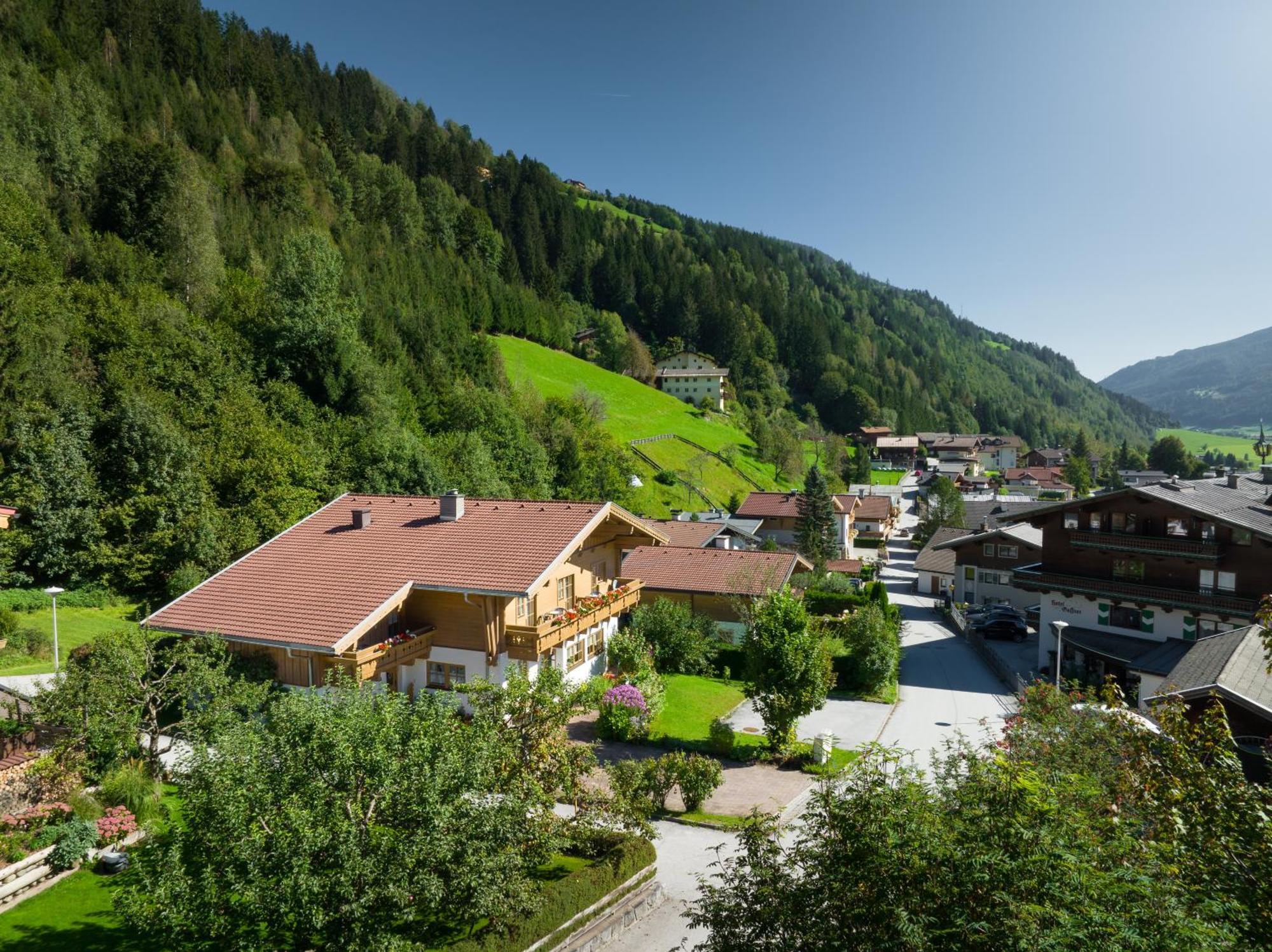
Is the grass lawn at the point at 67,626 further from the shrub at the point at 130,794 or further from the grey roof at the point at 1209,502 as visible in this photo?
the grey roof at the point at 1209,502

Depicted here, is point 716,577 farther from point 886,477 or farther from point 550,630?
point 886,477

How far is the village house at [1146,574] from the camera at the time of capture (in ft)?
112

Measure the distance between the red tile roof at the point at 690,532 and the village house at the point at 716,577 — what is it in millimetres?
7116

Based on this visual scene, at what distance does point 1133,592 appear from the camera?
36844 mm

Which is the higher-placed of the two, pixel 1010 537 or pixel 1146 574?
pixel 1010 537

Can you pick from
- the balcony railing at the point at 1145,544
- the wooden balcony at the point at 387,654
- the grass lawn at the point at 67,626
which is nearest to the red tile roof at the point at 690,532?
the balcony railing at the point at 1145,544

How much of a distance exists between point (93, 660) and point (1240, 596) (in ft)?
146

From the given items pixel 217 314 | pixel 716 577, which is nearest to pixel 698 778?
pixel 716 577

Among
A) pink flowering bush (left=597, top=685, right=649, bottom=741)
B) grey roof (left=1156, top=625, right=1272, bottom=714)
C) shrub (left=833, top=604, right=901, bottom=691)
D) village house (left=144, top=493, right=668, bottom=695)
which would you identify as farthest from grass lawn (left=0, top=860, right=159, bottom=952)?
shrub (left=833, top=604, right=901, bottom=691)

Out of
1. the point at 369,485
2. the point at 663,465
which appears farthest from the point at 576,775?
the point at 663,465

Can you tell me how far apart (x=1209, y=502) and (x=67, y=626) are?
51131mm

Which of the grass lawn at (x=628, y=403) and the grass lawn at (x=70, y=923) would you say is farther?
the grass lawn at (x=628, y=403)

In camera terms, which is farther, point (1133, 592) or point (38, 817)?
point (1133, 592)

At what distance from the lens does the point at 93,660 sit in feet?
57.7
